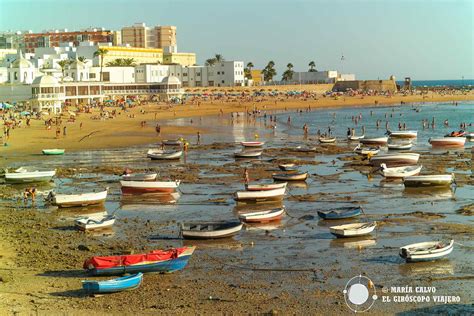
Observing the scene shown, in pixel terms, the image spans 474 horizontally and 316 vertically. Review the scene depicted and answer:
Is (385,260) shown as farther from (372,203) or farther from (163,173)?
(163,173)

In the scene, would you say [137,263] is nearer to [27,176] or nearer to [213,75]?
[27,176]

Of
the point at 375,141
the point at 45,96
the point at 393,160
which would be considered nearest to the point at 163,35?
the point at 45,96

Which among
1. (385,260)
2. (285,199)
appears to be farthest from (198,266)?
(285,199)

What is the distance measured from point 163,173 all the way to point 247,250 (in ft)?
69.3

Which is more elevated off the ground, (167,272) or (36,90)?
(36,90)

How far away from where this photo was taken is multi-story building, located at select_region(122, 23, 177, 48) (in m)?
193

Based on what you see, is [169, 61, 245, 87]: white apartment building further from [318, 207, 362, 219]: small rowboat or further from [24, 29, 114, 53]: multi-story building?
[318, 207, 362, 219]: small rowboat

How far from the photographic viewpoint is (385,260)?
25.8m

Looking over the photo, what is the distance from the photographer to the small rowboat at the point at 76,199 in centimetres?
3578

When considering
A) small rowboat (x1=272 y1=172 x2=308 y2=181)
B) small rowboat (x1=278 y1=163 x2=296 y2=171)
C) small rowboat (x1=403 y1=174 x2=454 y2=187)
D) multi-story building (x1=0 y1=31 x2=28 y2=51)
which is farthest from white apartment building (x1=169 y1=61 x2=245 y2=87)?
small rowboat (x1=403 y1=174 x2=454 y2=187)

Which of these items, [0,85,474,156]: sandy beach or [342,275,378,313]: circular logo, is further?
[0,85,474,156]: sandy beach

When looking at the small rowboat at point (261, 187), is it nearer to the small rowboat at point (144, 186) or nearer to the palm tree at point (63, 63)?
the small rowboat at point (144, 186)

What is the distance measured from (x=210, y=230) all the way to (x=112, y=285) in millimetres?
7980

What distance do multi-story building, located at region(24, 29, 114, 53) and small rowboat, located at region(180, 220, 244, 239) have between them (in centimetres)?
15340
